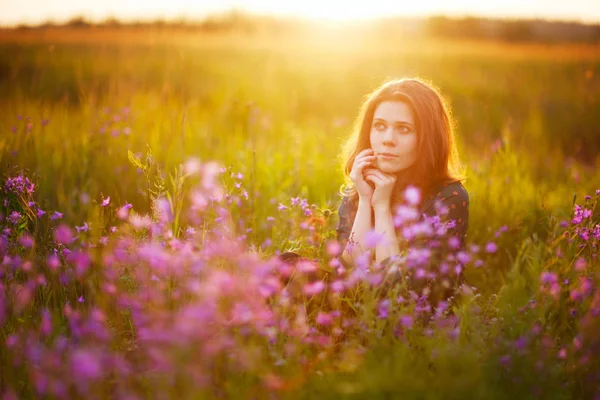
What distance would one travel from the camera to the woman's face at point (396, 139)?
2.83m

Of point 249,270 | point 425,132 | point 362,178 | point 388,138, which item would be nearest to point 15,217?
point 249,270

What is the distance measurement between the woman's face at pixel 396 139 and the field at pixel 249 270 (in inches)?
16.7

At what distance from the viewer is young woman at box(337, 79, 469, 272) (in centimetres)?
278

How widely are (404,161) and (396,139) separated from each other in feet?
0.42

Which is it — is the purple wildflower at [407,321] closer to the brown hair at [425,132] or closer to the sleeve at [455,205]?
the sleeve at [455,205]

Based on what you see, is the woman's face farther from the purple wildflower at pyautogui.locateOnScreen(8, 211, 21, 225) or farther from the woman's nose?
the purple wildflower at pyautogui.locateOnScreen(8, 211, 21, 225)

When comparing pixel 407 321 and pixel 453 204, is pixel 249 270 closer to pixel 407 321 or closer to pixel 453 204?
pixel 407 321

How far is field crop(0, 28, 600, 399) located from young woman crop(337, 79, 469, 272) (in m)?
0.25

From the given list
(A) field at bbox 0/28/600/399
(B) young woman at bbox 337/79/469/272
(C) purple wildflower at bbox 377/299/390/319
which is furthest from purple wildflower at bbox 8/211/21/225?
(C) purple wildflower at bbox 377/299/390/319

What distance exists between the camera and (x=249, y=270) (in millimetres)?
1712

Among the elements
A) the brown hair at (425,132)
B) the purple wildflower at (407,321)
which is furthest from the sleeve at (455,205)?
the purple wildflower at (407,321)

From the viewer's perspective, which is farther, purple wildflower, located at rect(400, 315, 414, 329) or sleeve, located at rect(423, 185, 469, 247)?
sleeve, located at rect(423, 185, 469, 247)

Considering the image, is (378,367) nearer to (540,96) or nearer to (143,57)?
(540,96)

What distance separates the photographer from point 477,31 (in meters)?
24.0
